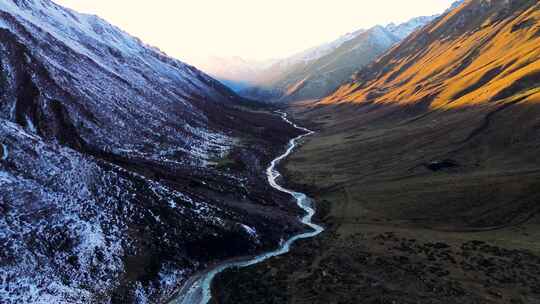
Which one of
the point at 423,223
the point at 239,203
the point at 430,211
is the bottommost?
the point at 239,203

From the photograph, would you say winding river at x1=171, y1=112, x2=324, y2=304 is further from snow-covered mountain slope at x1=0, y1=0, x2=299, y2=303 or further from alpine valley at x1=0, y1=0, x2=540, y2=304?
snow-covered mountain slope at x1=0, y1=0, x2=299, y2=303

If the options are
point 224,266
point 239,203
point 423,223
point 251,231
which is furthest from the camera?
point 239,203

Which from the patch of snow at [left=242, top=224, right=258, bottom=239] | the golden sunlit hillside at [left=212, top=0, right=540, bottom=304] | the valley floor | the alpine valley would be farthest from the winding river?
the patch of snow at [left=242, top=224, right=258, bottom=239]

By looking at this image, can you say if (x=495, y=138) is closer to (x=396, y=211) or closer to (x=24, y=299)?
(x=396, y=211)

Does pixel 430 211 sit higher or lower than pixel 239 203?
higher

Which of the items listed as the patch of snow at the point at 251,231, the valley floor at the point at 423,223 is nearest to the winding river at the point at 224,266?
the valley floor at the point at 423,223

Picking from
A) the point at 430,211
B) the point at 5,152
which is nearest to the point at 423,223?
the point at 430,211

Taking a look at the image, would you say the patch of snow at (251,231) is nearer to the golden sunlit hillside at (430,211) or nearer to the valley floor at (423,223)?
the valley floor at (423,223)

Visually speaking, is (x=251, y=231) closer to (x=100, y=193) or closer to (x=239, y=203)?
(x=239, y=203)
